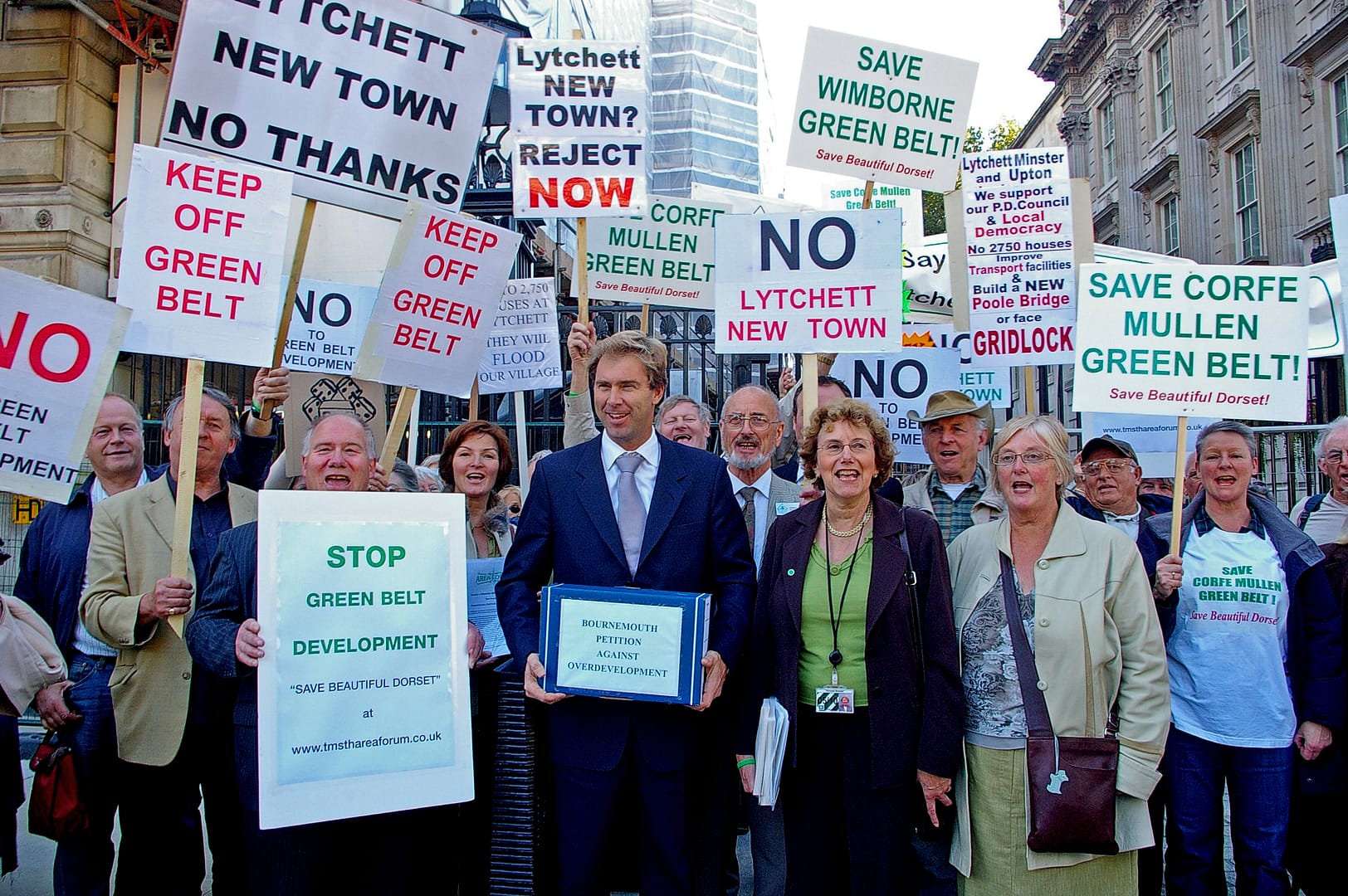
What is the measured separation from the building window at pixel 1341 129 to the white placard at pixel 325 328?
60.7ft

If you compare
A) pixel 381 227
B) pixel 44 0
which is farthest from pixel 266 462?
pixel 44 0

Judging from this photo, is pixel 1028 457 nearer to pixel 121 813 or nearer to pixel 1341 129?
pixel 121 813

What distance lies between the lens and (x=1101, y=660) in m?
Answer: 3.36

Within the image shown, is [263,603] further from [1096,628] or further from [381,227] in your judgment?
[381,227]

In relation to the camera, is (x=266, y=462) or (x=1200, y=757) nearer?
(x=1200, y=757)

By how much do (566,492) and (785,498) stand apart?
1489 millimetres

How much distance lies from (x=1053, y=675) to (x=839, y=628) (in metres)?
0.68

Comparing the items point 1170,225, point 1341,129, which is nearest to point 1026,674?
point 1341,129

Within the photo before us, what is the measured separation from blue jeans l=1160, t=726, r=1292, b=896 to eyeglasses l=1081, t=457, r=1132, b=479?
1160 mm

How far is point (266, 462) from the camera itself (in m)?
4.73

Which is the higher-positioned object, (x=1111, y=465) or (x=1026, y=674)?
(x=1111, y=465)

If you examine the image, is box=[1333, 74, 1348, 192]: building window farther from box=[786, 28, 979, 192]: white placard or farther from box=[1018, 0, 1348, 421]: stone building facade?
box=[786, 28, 979, 192]: white placard

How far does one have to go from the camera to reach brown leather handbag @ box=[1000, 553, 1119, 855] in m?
3.26

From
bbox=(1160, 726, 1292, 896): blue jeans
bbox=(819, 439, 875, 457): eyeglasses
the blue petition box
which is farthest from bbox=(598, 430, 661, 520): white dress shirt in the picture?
bbox=(1160, 726, 1292, 896): blue jeans
